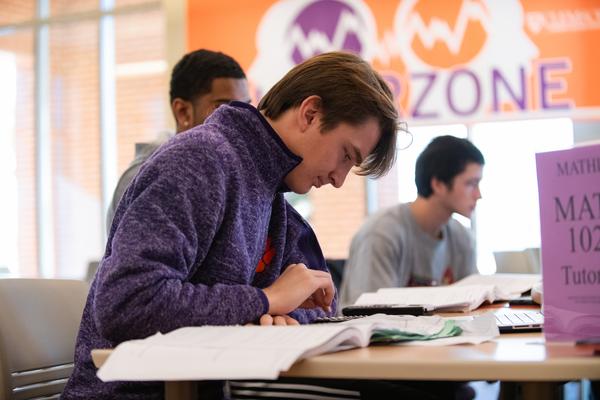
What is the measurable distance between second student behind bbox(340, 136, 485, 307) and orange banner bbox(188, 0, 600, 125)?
1.57 metres

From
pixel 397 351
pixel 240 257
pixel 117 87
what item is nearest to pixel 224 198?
pixel 240 257

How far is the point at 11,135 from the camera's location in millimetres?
7188

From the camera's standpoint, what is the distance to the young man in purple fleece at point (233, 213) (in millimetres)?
1163

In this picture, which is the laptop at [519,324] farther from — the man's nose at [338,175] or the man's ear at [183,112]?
the man's ear at [183,112]

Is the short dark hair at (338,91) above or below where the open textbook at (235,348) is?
above

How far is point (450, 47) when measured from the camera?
528 cm

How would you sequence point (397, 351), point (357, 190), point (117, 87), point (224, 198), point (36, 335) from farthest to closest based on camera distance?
1. point (117, 87)
2. point (357, 190)
3. point (36, 335)
4. point (224, 198)
5. point (397, 351)

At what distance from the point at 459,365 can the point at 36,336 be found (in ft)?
Answer: 3.28

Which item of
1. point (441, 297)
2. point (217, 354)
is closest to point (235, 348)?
point (217, 354)

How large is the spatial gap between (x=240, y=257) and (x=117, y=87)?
5760 millimetres

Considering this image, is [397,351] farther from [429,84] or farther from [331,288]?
[429,84]

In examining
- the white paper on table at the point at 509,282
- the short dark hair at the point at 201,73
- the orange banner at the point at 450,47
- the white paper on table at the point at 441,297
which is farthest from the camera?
the orange banner at the point at 450,47

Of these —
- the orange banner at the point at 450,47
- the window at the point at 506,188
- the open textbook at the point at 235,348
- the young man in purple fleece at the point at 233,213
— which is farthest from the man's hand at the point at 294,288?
the window at the point at 506,188

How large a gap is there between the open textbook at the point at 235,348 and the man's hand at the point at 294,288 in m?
0.19
